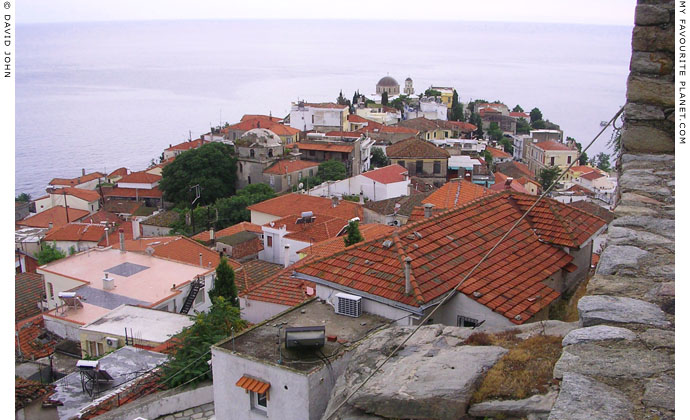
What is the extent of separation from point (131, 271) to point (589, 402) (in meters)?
15.7

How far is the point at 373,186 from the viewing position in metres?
30.7

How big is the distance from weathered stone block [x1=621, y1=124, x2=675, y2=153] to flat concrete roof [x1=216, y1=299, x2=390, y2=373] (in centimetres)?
287

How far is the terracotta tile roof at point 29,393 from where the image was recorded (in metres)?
8.19

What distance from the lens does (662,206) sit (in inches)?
147

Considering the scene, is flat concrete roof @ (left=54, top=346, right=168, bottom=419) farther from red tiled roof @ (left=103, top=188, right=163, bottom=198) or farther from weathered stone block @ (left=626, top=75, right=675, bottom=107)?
red tiled roof @ (left=103, top=188, right=163, bottom=198)

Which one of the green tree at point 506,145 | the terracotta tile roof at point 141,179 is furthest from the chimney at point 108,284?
the green tree at point 506,145

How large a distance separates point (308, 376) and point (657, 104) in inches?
129

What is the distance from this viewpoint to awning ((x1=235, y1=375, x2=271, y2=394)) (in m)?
5.61

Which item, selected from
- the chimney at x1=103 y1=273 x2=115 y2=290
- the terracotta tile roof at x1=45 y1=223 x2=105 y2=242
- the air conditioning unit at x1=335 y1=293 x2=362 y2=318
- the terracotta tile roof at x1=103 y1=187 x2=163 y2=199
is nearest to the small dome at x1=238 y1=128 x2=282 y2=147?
the terracotta tile roof at x1=103 y1=187 x2=163 y2=199

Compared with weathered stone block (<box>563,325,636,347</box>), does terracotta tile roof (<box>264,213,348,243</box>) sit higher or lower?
lower

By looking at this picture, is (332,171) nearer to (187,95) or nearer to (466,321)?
(466,321)

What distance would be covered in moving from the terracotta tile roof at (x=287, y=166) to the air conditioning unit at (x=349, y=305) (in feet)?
107

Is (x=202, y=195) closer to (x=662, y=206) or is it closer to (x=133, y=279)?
(x=133, y=279)

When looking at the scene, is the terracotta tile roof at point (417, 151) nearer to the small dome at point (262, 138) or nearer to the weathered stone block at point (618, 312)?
the small dome at point (262, 138)
